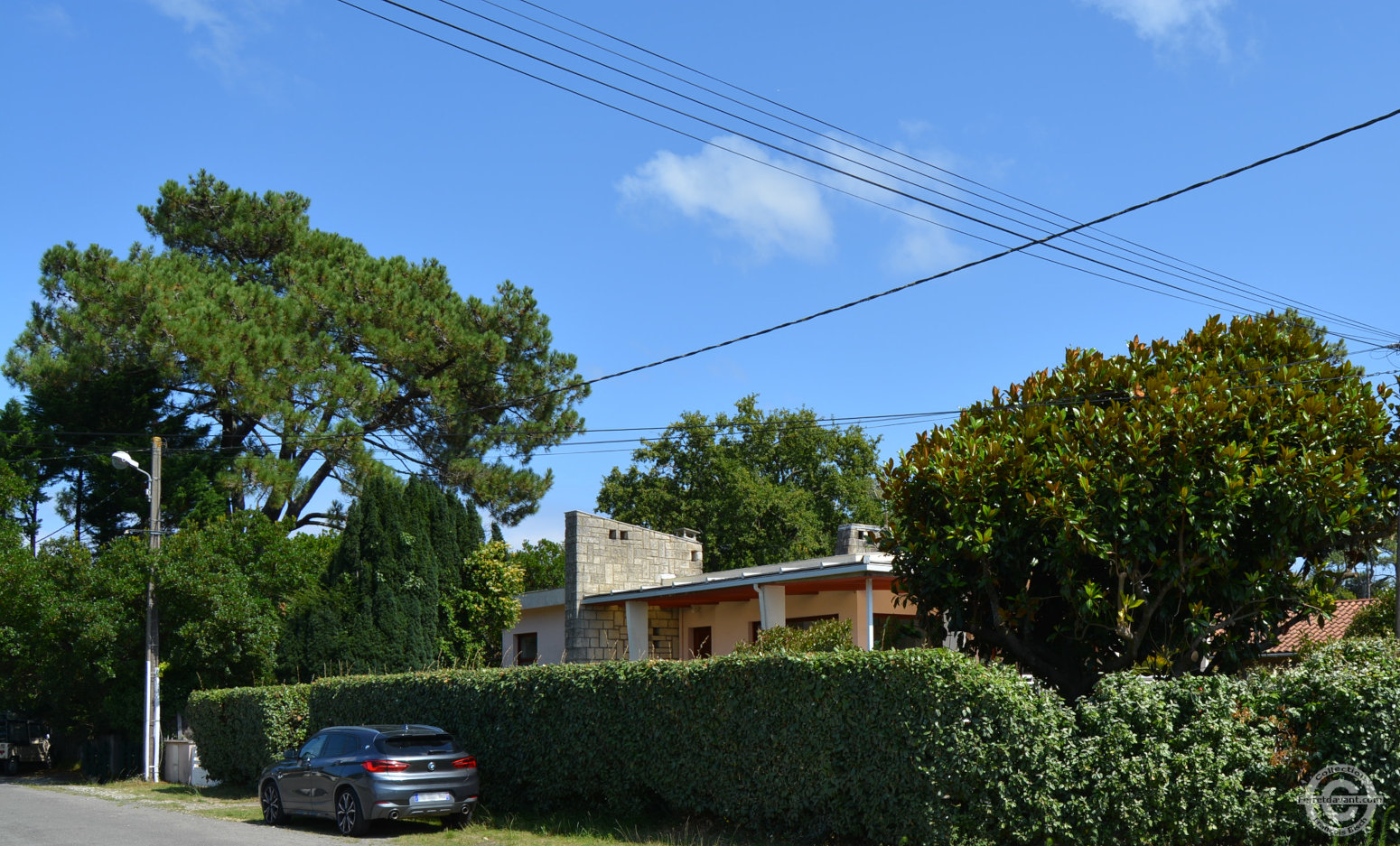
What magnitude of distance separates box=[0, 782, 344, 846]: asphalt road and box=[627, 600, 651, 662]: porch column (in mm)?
9715

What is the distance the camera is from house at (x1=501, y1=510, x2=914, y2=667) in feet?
75.1

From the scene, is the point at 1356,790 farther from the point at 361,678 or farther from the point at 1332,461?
the point at 361,678

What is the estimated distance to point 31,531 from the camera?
38906mm

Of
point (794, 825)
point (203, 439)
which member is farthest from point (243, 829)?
point (203, 439)

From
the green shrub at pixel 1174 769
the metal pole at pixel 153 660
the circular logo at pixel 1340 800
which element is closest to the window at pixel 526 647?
the metal pole at pixel 153 660

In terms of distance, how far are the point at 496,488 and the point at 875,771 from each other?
24138 mm

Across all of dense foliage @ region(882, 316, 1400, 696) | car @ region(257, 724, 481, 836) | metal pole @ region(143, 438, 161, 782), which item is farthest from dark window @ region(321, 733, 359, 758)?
metal pole @ region(143, 438, 161, 782)

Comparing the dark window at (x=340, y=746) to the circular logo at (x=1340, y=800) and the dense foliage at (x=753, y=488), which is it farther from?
the dense foliage at (x=753, y=488)

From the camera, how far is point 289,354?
30.8 m

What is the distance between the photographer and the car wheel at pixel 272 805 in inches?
648

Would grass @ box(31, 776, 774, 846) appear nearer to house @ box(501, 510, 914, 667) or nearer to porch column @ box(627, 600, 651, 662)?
house @ box(501, 510, 914, 667)

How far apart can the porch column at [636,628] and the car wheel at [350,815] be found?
10.3m

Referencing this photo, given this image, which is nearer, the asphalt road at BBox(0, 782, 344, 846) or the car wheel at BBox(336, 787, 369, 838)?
the asphalt road at BBox(0, 782, 344, 846)

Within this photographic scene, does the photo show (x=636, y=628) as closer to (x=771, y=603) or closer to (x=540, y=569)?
(x=771, y=603)
